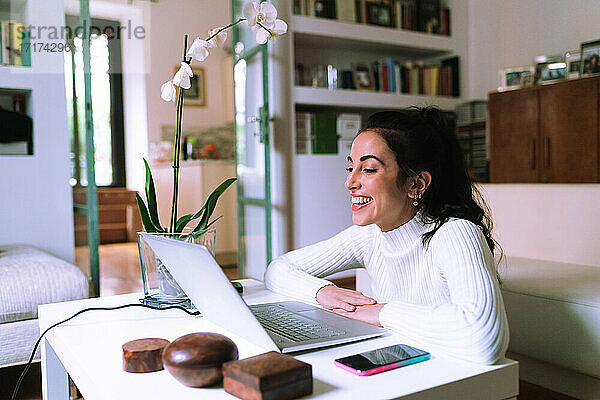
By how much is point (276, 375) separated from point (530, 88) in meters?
3.50

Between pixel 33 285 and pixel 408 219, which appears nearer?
pixel 408 219

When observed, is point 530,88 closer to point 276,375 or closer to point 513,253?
point 513,253

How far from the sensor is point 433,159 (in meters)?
1.30

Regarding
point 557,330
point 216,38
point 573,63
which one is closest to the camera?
point 216,38

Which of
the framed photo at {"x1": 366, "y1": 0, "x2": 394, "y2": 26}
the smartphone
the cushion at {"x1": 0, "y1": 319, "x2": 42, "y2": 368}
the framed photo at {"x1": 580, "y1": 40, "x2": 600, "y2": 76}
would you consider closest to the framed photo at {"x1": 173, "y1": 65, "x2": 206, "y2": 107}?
the framed photo at {"x1": 366, "y1": 0, "x2": 394, "y2": 26}

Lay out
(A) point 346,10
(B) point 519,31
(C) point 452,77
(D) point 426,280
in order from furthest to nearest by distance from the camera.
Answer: (C) point 452,77 < (B) point 519,31 < (A) point 346,10 < (D) point 426,280

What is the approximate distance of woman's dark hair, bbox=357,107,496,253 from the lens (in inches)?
49.4

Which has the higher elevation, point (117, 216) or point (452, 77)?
point (452, 77)

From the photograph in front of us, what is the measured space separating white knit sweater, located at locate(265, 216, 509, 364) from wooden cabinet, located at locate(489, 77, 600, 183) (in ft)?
7.93

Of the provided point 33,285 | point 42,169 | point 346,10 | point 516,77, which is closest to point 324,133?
point 346,10

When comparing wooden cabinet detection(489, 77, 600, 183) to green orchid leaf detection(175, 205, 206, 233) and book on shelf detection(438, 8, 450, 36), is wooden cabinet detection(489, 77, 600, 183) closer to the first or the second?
book on shelf detection(438, 8, 450, 36)

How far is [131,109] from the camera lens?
21.8 feet

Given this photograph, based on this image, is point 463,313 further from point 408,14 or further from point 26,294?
point 408,14

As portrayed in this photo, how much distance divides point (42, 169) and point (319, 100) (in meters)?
1.89
